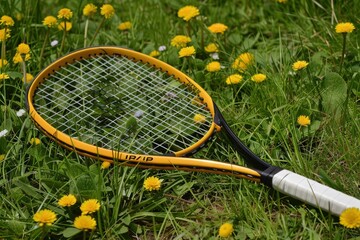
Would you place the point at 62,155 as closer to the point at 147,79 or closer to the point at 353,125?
the point at 147,79

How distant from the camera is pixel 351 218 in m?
2.06

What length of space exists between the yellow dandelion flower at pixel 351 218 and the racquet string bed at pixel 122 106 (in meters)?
0.64

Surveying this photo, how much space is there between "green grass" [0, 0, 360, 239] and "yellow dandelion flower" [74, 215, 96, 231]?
3.9 inches

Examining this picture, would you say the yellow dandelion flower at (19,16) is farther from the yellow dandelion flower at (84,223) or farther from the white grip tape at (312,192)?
the white grip tape at (312,192)

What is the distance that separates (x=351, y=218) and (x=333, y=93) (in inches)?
27.7

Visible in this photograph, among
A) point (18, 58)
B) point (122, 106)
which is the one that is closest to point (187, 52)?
point (122, 106)

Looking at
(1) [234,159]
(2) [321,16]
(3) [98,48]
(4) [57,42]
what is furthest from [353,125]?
(4) [57,42]

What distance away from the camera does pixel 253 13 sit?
3.32 metres

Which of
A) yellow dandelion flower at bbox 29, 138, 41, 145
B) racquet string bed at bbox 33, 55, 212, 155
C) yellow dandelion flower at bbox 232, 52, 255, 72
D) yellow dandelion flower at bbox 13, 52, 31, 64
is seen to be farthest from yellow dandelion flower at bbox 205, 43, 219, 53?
yellow dandelion flower at bbox 29, 138, 41, 145

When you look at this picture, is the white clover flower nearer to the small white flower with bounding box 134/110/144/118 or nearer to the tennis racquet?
the tennis racquet

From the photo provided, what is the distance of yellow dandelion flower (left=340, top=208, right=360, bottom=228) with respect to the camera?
2.05 m

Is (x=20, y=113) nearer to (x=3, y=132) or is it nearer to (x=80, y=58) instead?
(x=3, y=132)

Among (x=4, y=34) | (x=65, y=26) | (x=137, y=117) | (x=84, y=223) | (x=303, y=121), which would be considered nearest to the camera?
(x=84, y=223)

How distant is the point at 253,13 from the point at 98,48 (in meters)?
0.88
